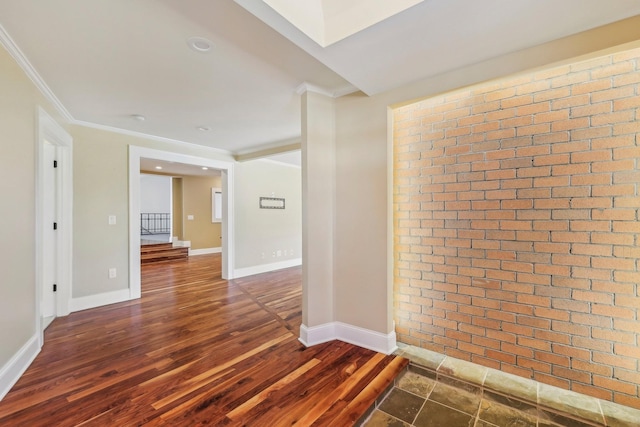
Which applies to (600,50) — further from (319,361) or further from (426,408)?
(319,361)

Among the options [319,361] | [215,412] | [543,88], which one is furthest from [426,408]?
Result: [543,88]

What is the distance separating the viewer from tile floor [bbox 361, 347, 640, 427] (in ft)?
5.52

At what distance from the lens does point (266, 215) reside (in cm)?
605

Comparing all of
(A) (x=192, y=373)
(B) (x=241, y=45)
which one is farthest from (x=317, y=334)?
(B) (x=241, y=45)

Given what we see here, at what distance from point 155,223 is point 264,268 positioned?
28.8ft

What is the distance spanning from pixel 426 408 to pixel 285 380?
3.24ft

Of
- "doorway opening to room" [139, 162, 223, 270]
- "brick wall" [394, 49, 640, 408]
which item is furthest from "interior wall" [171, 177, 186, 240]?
"brick wall" [394, 49, 640, 408]

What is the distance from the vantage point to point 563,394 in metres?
1.88

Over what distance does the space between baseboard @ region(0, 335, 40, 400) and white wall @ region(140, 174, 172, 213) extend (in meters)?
10.6

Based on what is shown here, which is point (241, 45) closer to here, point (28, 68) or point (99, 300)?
point (28, 68)

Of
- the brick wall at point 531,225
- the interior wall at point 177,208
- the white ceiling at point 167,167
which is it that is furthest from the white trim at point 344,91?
the interior wall at point 177,208

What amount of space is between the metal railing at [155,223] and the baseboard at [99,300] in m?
8.48

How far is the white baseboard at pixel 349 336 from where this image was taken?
96.5 inches

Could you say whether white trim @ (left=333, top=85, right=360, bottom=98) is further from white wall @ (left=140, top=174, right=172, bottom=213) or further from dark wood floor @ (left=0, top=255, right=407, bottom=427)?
white wall @ (left=140, top=174, right=172, bottom=213)
